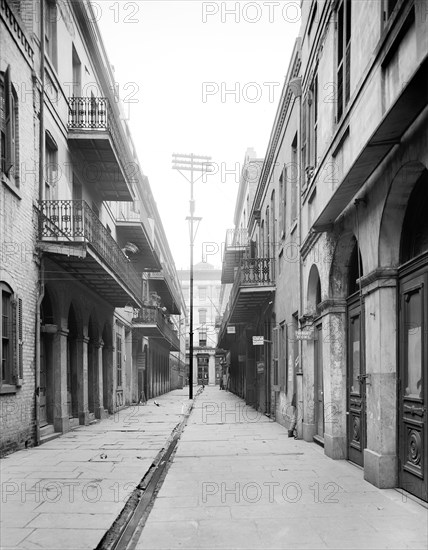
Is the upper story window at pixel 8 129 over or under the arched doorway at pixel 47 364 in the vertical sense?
over

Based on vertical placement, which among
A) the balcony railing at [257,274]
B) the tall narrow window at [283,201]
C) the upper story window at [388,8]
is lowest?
the balcony railing at [257,274]

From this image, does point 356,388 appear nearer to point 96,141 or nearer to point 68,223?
point 68,223

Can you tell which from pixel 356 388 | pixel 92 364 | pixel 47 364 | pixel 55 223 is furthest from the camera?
pixel 92 364

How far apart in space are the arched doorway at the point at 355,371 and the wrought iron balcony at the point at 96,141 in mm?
8694

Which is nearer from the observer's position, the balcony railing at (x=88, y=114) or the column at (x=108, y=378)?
the balcony railing at (x=88, y=114)

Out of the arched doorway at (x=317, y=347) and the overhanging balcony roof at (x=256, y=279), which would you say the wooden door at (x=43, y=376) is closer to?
the arched doorway at (x=317, y=347)

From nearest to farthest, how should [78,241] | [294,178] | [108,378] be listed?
1. [78,241]
2. [294,178]
3. [108,378]

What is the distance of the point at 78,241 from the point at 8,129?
10.1 ft

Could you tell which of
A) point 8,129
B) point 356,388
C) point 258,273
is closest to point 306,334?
point 356,388

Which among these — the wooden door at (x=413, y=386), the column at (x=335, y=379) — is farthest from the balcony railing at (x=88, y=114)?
the wooden door at (x=413, y=386)

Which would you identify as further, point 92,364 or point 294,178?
point 92,364

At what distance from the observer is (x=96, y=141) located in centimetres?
1711

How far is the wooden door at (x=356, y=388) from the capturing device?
9602 millimetres

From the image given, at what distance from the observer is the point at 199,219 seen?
129 ft
